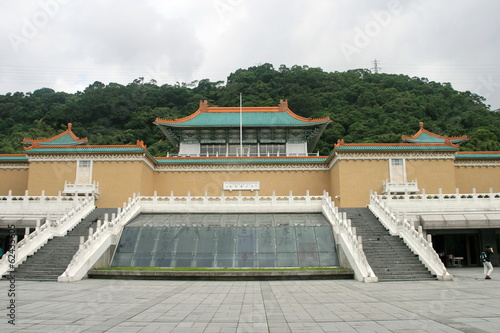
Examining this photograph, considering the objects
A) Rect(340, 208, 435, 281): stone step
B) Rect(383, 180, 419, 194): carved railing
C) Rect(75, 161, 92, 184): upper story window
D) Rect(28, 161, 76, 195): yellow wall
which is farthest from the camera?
Rect(28, 161, 76, 195): yellow wall

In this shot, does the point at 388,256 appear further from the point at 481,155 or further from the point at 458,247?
the point at 481,155

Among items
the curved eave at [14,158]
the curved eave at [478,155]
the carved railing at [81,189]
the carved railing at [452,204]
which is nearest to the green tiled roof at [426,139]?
the curved eave at [478,155]

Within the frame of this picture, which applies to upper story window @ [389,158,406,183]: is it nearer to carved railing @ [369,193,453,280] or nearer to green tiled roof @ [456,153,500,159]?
carved railing @ [369,193,453,280]

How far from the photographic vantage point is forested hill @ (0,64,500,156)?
197ft

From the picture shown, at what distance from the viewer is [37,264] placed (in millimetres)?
A: 16406

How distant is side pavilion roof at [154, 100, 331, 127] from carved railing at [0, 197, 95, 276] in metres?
12.0

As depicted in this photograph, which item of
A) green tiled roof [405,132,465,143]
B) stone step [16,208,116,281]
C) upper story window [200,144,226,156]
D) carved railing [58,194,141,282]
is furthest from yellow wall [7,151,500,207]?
stone step [16,208,116,281]

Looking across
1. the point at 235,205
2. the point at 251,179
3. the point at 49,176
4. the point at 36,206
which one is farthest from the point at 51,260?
the point at 251,179

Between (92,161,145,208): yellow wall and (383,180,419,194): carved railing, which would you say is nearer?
(383,180,419,194): carved railing

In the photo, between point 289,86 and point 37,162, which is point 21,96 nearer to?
point 289,86

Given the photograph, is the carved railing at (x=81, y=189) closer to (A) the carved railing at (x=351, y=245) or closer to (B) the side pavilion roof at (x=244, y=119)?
(B) the side pavilion roof at (x=244, y=119)

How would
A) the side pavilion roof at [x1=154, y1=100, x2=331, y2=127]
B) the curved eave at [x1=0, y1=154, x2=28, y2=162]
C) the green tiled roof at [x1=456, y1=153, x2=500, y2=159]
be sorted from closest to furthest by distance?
1. the green tiled roof at [x1=456, y1=153, x2=500, y2=159]
2. the curved eave at [x1=0, y1=154, x2=28, y2=162]
3. the side pavilion roof at [x1=154, y1=100, x2=331, y2=127]

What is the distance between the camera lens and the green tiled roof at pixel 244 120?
34031 millimetres

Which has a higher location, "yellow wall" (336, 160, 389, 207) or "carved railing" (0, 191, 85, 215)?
"yellow wall" (336, 160, 389, 207)
